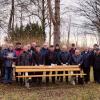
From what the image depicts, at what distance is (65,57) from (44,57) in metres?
1.03

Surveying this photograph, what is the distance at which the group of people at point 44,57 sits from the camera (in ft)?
53.6

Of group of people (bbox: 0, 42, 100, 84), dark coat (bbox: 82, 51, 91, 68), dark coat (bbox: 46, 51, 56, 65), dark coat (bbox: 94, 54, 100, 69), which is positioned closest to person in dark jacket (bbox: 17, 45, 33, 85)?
group of people (bbox: 0, 42, 100, 84)

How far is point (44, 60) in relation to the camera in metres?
16.9

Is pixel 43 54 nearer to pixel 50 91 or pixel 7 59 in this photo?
pixel 7 59

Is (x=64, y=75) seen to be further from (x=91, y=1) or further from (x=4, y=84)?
(x=91, y=1)

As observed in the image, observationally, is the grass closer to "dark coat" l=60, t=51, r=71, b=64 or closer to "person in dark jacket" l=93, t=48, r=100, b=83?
"person in dark jacket" l=93, t=48, r=100, b=83

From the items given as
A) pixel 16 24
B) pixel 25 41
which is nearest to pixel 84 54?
pixel 25 41

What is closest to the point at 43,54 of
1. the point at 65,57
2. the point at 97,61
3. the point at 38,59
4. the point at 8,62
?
the point at 38,59

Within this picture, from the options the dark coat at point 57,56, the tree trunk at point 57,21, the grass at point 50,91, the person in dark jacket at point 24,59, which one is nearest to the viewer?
the grass at point 50,91

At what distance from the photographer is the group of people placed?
53.6ft

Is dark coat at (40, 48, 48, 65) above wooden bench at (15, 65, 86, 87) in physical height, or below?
above

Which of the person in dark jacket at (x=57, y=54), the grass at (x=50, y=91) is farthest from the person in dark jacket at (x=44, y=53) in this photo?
the grass at (x=50, y=91)

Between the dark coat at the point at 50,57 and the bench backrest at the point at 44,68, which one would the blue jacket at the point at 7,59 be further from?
the dark coat at the point at 50,57

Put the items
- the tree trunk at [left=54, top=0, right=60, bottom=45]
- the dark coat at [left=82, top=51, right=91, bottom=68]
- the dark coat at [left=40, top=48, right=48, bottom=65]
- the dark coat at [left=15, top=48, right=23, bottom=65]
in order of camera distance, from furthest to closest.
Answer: the tree trunk at [left=54, top=0, right=60, bottom=45] → the dark coat at [left=82, top=51, right=91, bottom=68] → the dark coat at [left=40, top=48, right=48, bottom=65] → the dark coat at [left=15, top=48, right=23, bottom=65]
